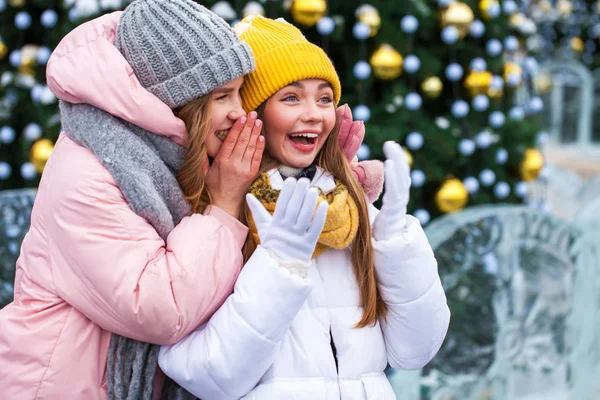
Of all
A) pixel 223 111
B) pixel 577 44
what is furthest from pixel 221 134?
pixel 577 44

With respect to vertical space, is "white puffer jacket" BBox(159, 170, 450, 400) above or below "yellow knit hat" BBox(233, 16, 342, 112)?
below

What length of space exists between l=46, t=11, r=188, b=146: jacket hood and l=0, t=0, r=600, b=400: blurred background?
1853mm

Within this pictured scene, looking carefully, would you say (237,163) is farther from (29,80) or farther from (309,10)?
(29,80)

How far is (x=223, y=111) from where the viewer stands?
78.8 inches

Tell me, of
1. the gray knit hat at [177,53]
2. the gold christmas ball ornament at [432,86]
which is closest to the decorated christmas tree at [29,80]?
the gold christmas ball ornament at [432,86]

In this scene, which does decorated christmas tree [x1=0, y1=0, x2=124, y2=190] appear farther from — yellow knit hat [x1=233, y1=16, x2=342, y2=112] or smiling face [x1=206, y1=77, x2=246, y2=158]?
smiling face [x1=206, y1=77, x2=246, y2=158]

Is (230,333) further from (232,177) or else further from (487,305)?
(487,305)

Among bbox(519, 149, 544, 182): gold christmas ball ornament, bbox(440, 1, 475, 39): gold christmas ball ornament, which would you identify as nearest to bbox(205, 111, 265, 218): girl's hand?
bbox(440, 1, 475, 39): gold christmas ball ornament

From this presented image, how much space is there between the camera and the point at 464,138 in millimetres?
4762

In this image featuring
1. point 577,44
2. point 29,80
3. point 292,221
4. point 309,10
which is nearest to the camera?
point 292,221

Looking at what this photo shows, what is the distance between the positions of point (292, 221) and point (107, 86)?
0.59m

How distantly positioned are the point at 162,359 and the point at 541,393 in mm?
2658

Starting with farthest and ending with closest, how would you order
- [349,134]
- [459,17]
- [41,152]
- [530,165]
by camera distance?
1. [530,165]
2. [459,17]
3. [41,152]
4. [349,134]

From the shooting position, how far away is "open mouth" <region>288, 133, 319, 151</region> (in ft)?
6.80
